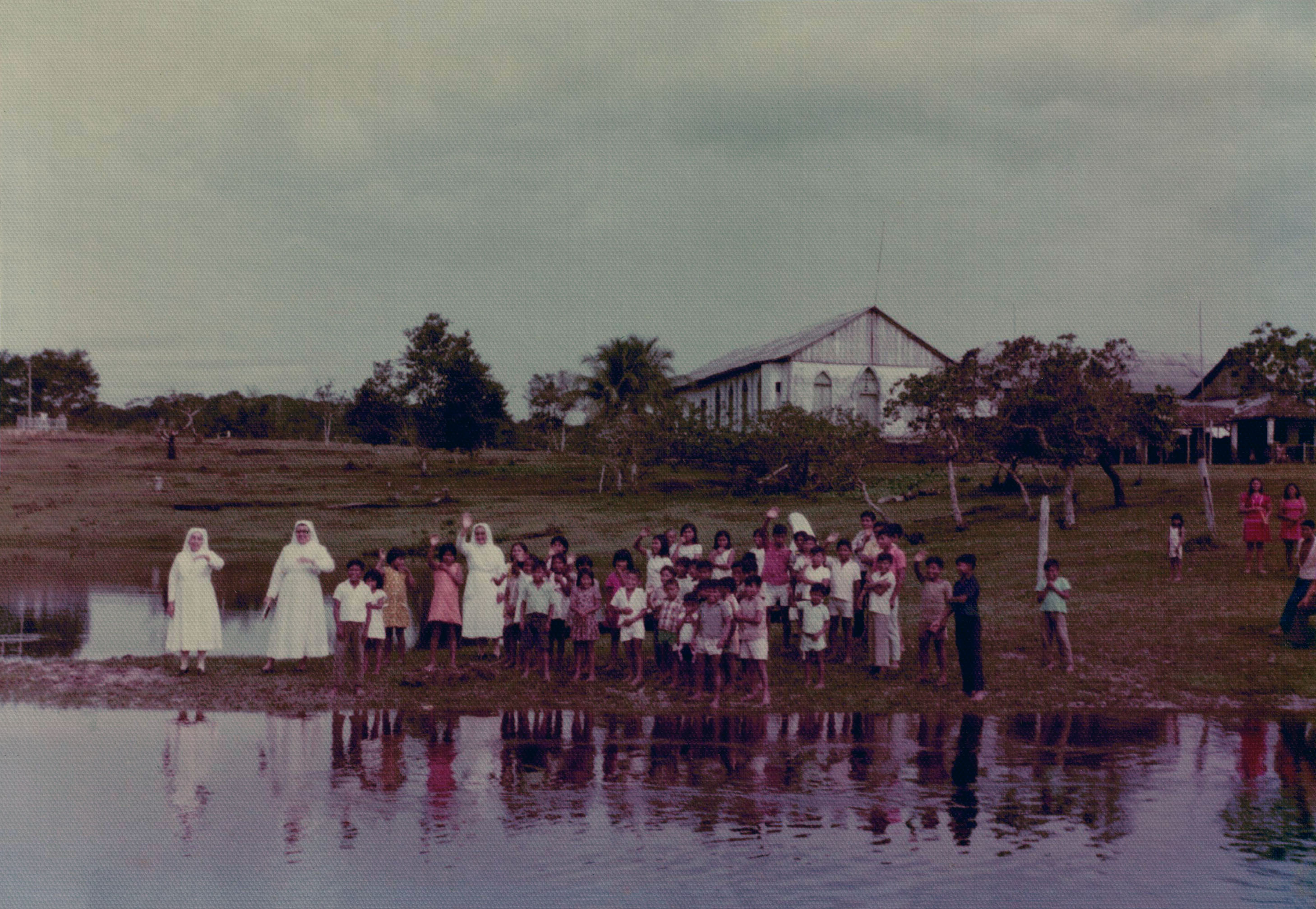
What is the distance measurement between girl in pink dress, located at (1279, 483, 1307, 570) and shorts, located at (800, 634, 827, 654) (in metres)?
12.1

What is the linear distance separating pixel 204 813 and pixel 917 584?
1877 centimetres

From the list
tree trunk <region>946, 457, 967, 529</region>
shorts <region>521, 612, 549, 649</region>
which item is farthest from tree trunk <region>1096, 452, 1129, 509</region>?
shorts <region>521, 612, 549, 649</region>

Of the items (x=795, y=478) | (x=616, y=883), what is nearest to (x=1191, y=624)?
(x=616, y=883)

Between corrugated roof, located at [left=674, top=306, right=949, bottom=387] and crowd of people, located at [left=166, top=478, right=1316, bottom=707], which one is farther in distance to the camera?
corrugated roof, located at [left=674, top=306, right=949, bottom=387]

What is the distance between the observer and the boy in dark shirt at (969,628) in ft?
49.4

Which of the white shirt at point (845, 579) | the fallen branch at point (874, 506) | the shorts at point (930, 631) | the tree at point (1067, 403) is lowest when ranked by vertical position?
the shorts at point (930, 631)

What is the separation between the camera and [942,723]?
1411cm

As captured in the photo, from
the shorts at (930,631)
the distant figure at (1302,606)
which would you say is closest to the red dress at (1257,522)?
the distant figure at (1302,606)

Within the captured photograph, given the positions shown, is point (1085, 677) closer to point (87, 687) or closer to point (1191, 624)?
point (1191, 624)

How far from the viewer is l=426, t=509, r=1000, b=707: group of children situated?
14.9m

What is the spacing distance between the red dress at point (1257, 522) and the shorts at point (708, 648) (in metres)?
13.3

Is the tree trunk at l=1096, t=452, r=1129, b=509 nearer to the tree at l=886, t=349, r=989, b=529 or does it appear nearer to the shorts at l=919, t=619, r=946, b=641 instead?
the tree at l=886, t=349, r=989, b=529

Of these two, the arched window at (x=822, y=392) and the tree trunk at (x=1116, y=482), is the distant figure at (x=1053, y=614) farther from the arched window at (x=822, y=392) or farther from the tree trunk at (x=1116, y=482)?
the arched window at (x=822, y=392)

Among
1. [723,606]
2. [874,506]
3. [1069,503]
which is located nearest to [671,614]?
[723,606]
